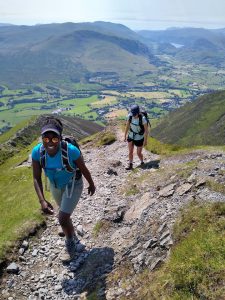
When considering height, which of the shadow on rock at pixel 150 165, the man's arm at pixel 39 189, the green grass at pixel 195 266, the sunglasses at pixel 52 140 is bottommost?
the shadow on rock at pixel 150 165

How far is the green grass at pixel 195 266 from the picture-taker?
941 centimetres

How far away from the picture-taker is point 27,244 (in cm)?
1533

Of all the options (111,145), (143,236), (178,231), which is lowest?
(111,145)

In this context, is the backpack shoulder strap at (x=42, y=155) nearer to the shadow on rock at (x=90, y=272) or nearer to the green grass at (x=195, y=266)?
the shadow on rock at (x=90, y=272)

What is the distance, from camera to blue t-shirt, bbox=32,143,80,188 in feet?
38.7

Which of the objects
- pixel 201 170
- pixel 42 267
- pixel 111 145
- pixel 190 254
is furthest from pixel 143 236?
pixel 111 145

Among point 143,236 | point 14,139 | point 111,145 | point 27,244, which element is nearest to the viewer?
point 143,236

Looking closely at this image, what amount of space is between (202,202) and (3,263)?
26.4 feet

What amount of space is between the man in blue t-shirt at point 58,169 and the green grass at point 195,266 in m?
3.55

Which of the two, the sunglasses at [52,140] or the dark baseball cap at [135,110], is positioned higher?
the sunglasses at [52,140]

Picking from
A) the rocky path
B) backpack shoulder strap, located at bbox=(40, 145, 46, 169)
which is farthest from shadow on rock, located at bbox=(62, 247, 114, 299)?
backpack shoulder strap, located at bbox=(40, 145, 46, 169)

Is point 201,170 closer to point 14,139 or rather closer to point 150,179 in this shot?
point 150,179

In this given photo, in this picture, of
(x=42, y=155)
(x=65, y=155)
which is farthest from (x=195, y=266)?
(x=42, y=155)

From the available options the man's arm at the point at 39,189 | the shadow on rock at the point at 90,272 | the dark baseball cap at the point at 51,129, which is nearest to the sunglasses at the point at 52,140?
the dark baseball cap at the point at 51,129
